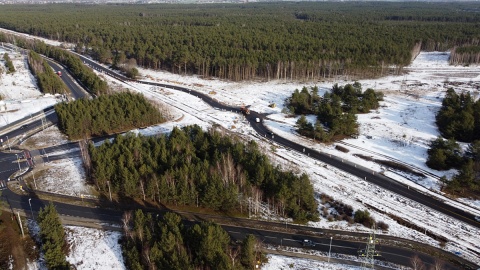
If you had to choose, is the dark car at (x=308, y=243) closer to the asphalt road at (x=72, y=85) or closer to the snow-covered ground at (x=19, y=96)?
the snow-covered ground at (x=19, y=96)

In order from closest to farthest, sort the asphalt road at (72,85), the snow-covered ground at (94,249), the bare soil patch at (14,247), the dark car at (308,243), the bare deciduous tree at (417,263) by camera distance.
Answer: the bare deciduous tree at (417,263)
the bare soil patch at (14,247)
the snow-covered ground at (94,249)
the dark car at (308,243)
the asphalt road at (72,85)

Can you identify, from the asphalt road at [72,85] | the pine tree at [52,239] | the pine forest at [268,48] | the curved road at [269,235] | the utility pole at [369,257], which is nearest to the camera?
the pine tree at [52,239]

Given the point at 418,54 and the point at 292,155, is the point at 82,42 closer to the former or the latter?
the point at 292,155

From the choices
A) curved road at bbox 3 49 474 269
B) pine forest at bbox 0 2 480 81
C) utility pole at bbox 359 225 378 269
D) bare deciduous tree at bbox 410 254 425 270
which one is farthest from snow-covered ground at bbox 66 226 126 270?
pine forest at bbox 0 2 480 81

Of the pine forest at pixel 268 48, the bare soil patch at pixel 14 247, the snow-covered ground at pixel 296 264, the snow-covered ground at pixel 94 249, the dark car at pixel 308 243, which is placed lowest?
the snow-covered ground at pixel 296 264

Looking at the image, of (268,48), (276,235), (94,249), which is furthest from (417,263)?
(268,48)

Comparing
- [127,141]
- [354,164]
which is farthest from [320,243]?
[127,141]

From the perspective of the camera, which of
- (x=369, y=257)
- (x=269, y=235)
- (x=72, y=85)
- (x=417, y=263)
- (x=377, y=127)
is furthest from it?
(x=72, y=85)

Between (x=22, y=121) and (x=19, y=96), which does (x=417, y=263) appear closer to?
(x=22, y=121)

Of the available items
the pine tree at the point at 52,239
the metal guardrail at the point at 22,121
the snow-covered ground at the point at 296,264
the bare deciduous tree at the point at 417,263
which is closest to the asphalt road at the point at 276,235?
the bare deciduous tree at the point at 417,263
